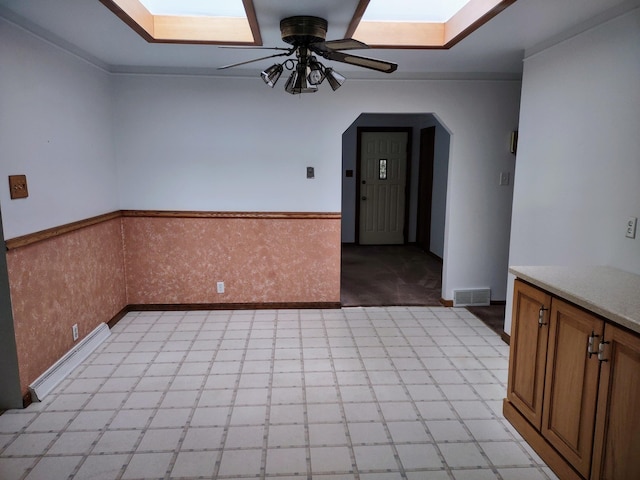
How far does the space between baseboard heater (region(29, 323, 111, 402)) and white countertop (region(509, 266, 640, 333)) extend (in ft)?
9.45

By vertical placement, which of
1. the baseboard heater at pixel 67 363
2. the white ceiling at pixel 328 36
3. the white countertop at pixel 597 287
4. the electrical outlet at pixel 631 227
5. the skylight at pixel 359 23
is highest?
the skylight at pixel 359 23

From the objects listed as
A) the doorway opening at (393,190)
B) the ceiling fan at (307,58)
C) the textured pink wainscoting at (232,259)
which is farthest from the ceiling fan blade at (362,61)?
the doorway opening at (393,190)

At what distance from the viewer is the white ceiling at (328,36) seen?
2326 millimetres

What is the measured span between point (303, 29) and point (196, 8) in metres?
0.93

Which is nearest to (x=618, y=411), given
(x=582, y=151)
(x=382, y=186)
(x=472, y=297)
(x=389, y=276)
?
(x=582, y=151)

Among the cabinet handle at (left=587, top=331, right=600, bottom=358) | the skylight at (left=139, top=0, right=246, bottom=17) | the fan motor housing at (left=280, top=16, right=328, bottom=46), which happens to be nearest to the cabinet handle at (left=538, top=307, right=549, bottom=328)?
the cabinet handle at (left=587, top=331, right=600, bottom=358)

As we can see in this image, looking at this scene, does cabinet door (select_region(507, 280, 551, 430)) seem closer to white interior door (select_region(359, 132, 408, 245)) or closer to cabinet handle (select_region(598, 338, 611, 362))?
cabinet handle (select_region(598, 338, 611, 362))

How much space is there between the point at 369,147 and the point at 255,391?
17.2 ft

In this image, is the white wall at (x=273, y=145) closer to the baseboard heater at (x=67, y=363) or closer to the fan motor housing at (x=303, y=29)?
the baseboard heater at (x=67, y=363)

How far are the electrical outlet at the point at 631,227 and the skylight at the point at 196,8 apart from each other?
103 inches

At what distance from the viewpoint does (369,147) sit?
7184 mm

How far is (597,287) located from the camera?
1.94 m

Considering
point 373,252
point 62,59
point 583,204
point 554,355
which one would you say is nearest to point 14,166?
point 62,59

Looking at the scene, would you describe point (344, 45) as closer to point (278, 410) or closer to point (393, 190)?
point (278, 410)
